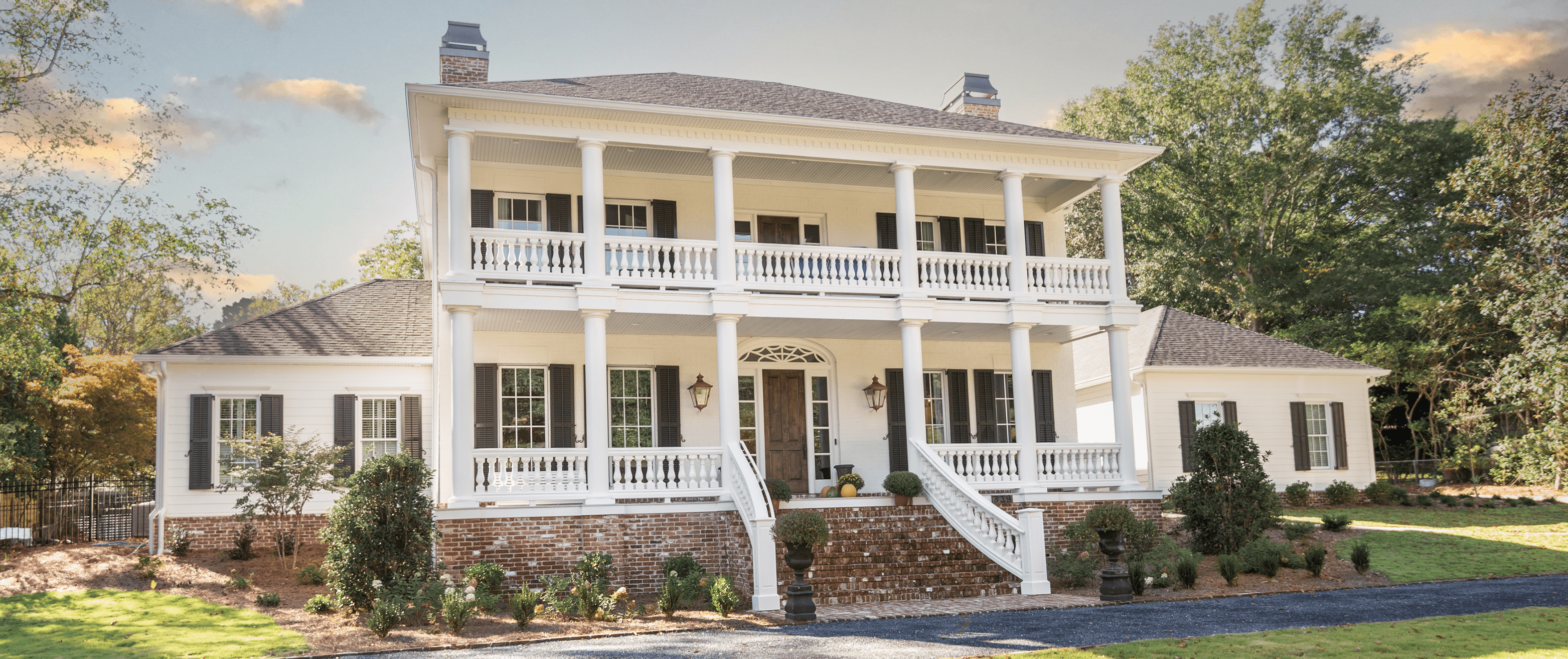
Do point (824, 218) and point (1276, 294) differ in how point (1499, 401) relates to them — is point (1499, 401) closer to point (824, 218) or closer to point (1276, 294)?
point (1276, 294)

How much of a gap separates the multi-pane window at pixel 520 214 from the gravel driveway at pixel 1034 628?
831cm

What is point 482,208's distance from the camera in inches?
640

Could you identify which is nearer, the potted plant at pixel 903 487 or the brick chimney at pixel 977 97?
the potted plant at pixel 903 487

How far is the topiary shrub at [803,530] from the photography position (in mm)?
11383

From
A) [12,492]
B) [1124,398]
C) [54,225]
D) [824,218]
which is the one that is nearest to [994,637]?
[1124,398]

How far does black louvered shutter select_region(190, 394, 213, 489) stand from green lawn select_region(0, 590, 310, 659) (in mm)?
3196

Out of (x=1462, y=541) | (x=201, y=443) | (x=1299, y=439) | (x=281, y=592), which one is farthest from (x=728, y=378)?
(x=1299, y=439)

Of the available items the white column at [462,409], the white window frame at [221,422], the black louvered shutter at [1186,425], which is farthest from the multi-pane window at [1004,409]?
the white window frame at [221,422]

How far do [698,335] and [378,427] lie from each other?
19.5 feet

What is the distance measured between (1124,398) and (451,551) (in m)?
11.1

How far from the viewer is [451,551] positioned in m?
13.2

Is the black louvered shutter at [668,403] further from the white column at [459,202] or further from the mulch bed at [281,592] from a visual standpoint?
the white column at [459,202]

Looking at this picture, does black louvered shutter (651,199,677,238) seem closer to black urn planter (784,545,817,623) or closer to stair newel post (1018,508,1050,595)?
black urn planter (784,545,817,623)

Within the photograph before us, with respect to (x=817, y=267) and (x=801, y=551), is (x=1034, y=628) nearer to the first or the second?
(x=801, y=551)
